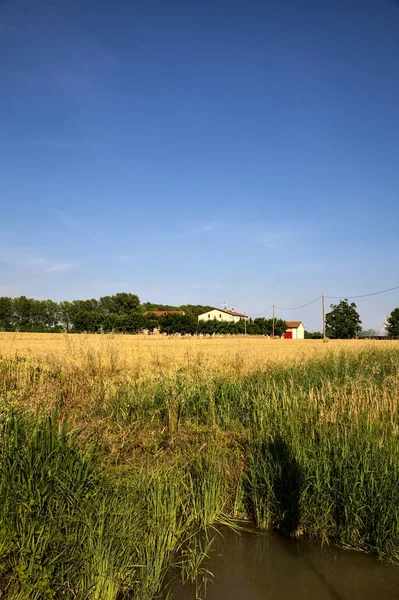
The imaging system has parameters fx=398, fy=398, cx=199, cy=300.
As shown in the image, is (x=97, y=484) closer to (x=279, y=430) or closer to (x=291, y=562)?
(x=291, y=562)

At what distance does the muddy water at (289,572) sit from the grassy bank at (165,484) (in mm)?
188

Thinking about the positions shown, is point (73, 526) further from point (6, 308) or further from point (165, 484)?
point (6, 308)

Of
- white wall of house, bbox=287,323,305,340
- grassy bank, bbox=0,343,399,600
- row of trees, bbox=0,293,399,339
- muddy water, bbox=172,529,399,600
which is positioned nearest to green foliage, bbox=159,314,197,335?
row of trees, bbox=0,293,399,339

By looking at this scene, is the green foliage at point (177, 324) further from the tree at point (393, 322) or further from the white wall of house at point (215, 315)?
the tree at point (393, 322)

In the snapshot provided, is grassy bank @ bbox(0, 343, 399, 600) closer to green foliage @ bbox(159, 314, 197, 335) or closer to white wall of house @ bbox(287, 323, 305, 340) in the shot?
green foliage @ bbox(159, 314, 197, 335)

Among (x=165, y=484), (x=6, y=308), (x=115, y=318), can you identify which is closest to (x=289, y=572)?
(x=165, y=484)

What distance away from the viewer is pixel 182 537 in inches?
175

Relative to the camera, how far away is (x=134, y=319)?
77.2 m

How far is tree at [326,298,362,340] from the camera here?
91312 millimetres

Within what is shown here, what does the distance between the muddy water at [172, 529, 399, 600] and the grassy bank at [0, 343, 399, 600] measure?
188 mm

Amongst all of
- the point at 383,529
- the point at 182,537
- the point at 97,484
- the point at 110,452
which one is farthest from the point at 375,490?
the point at 110,452

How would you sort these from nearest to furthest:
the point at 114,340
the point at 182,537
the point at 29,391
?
the point at 182,537 < the point at 29,391 < the point at 114,340

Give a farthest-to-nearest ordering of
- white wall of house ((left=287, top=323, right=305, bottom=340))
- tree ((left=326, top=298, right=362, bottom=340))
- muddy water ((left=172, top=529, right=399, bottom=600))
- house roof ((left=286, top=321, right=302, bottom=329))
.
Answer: house roof ((left=286, top=321, right=302, bottom=329)), white wall of house ((left=287, top=323, right=305, bottom=340)), tree ((left=326, top=298, right=362, bottom=340)), muddy water ((left=172, top=529, right=399, bottom=600))

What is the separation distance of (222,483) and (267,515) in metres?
0.75
